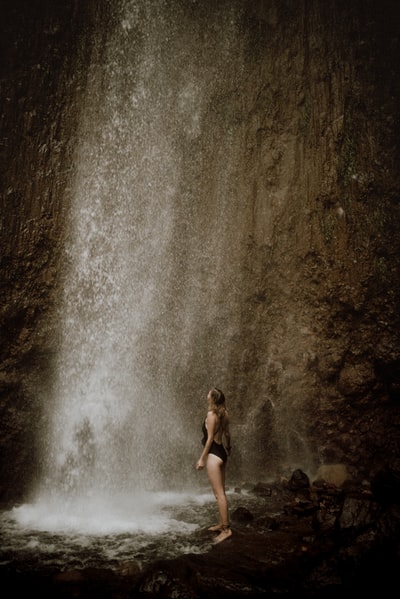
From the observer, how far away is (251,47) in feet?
41.1

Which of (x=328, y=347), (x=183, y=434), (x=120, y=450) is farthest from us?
(x=328, y=347)

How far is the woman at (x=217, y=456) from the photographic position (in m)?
5.45

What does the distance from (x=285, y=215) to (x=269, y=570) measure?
889cm

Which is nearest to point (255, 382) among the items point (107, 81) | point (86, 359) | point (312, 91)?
point (86, 359)

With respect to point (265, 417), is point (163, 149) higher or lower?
higher

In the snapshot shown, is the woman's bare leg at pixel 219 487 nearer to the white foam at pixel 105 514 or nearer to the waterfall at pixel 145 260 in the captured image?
the white foam at pixel 105 514

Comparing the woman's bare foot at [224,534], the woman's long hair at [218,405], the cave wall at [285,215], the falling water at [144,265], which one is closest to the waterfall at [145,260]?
the falling water at [144,265]

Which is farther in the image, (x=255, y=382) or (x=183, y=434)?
(x=255, y=382)

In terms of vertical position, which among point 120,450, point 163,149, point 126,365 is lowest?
point 120,450

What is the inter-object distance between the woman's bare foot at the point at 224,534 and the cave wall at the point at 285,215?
179 inches

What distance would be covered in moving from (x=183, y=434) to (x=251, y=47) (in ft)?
37.1

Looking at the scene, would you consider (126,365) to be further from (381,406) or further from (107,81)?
(107,81)

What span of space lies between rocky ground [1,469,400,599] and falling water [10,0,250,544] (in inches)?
114

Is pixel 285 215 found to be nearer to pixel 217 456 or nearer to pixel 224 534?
pixel 217 456
